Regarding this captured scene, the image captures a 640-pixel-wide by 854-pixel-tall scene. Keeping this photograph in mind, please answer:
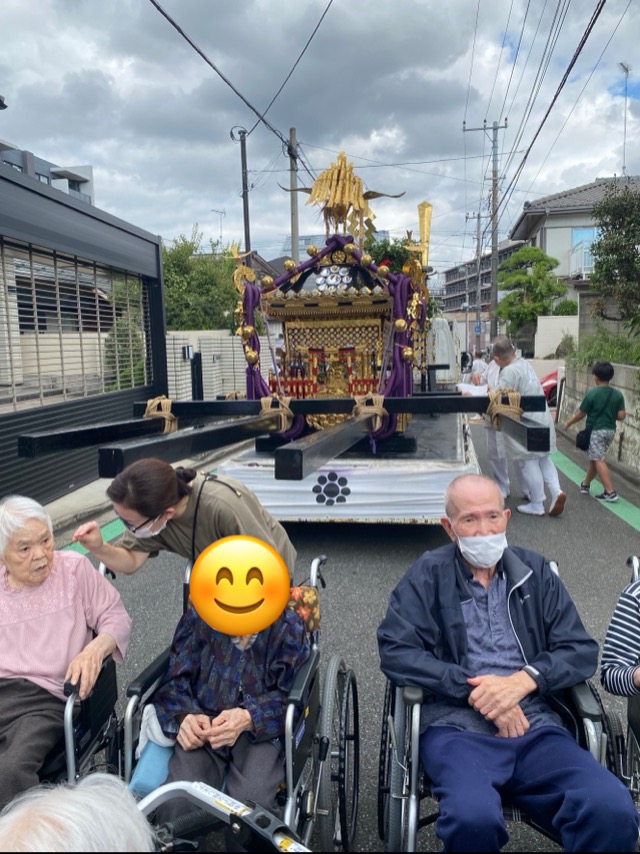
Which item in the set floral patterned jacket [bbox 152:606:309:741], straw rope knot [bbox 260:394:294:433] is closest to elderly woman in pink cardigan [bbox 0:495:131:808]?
floral patterned jacket [bbox 152:606:309:741]

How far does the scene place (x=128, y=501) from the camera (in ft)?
7.95

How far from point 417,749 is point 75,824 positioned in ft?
3.88

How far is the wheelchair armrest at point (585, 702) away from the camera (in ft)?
6.34

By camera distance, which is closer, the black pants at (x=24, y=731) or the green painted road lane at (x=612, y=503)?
the black pants at (x=24, y=731)

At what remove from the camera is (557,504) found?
637 centimetres

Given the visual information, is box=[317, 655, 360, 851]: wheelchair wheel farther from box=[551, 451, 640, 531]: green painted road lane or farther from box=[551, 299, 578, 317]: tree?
box=[551, 299, 578, 317]: tree

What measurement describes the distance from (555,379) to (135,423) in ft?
44.8

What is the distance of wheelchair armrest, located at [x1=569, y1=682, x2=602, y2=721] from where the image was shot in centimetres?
193

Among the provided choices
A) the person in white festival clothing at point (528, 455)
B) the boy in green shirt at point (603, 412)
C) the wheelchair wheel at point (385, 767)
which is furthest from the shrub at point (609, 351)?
the wheelchair wheel at point (385, 767)

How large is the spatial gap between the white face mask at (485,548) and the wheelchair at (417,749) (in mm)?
467

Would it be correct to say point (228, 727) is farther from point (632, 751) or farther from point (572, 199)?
point (572, 199)

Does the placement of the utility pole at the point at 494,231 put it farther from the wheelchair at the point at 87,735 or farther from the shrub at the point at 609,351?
the wheelchair at the point at 87,735

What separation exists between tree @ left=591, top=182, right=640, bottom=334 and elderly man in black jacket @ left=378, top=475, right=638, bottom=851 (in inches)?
407

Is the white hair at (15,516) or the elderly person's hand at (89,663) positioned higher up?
the white hair at (15,516)
